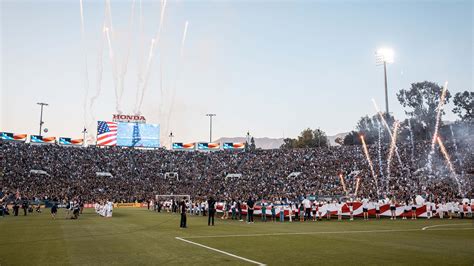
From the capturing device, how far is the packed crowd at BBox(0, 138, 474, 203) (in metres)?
58.3

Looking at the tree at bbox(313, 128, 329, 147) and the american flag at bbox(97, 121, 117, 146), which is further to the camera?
the tree at bbox(313, 128, 329, 147)

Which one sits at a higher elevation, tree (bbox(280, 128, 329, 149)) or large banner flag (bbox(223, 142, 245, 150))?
tree (bbox(280, 128, 329, 149))

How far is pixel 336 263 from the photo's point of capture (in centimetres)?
1099

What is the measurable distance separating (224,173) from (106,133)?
921 inches

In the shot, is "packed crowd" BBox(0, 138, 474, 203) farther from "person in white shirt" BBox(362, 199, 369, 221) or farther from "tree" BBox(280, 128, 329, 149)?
"tree" BBox(280, 128, 329, 149)

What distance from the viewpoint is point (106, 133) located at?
241 feet

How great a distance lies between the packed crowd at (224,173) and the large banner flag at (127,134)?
191 inches

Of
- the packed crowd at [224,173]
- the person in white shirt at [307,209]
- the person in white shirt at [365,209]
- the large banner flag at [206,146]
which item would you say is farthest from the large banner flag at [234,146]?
the person in white shirt at [307,209]

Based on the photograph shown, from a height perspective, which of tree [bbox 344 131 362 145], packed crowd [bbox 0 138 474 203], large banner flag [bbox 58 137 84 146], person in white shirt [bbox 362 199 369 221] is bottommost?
person in white shirt [bbox 362 199 369 221]

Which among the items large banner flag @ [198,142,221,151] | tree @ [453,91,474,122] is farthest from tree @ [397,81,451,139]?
large banner flag @ [198,142,221,151]

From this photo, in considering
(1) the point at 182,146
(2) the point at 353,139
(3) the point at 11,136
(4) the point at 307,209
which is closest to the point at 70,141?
(3) the point at 11,136

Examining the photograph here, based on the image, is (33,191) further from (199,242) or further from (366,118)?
(366,118)

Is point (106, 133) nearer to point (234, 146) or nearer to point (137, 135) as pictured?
point (137, 135)

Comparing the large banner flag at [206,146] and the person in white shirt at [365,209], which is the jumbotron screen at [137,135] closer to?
the large banner flag at [206,146]
